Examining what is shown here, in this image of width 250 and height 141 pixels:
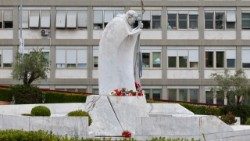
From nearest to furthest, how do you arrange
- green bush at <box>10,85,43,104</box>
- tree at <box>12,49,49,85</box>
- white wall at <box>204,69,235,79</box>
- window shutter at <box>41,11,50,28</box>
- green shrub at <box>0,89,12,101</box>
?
green bush at <box>10,85,43,104</box> < tree at <box>12,49,49,85</box> < green shrub at <box>0,89,12,101</box> < white wall at <box>204,69,235,79</box> < window shutter at <box>41,11,50,28</box>

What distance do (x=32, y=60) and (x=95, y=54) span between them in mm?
12022

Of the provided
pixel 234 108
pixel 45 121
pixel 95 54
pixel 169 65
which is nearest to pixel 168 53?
pixel 169 65

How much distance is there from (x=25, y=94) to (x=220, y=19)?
20207 mm

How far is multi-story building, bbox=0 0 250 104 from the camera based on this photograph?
183ft

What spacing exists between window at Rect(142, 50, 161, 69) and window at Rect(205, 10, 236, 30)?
4.57 m

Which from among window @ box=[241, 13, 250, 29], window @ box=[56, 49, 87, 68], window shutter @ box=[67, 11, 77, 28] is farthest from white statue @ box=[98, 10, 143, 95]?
window @ box=[241, 13, 250, 29]

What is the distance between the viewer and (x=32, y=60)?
1757 inches

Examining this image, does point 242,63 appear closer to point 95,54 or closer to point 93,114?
point 95,54

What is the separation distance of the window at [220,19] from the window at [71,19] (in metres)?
9.75

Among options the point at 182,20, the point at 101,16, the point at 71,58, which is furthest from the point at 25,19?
the point at 182,20

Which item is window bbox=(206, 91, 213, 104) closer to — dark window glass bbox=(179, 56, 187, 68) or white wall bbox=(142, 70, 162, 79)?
dark window glass bbox=(179, 56, 187, 68)

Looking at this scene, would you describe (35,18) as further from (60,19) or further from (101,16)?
(101,16)

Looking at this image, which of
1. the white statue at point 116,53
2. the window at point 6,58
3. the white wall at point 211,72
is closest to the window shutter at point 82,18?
the window at point 6,58

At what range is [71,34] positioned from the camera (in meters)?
55.9
